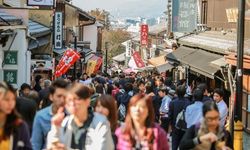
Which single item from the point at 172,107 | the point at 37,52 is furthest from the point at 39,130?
the point at 37,52

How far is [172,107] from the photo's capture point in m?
13.1

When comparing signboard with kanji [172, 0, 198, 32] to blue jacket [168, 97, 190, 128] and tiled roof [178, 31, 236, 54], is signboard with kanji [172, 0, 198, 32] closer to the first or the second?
tiled roof [178, 31, 236, 54]

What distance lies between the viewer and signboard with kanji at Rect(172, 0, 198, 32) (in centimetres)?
3150

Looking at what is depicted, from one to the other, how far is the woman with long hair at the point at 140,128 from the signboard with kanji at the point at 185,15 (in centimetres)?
2499

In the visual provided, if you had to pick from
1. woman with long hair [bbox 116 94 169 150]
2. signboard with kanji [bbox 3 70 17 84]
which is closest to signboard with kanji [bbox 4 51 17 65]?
signboard with kanji [bbox 3 70 17 84]

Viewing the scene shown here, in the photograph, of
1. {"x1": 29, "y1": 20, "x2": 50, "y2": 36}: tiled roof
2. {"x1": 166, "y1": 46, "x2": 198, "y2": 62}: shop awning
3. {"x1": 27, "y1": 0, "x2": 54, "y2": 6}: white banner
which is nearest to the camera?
{"x1": 27, "y1": 0, "x2": 54, "y2": 6}: white banner

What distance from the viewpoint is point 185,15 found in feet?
105

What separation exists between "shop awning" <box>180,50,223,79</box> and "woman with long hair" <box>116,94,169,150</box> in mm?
13884

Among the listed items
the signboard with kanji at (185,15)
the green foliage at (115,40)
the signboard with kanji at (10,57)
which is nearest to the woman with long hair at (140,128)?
the signboard with kanji at (10,57)

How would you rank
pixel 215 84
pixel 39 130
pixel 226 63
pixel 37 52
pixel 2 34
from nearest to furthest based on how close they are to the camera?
pixel 39 130 < pixel 2 34 < pixel 226 63 < pixel 215 84 < pixel 37 52

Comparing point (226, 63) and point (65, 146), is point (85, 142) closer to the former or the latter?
point (65, 146)

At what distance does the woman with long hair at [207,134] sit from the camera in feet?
22.2

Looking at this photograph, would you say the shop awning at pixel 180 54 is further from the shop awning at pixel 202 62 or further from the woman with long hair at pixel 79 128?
the woman with long hair at pixel 79 128

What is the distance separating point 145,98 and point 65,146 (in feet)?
3.21
